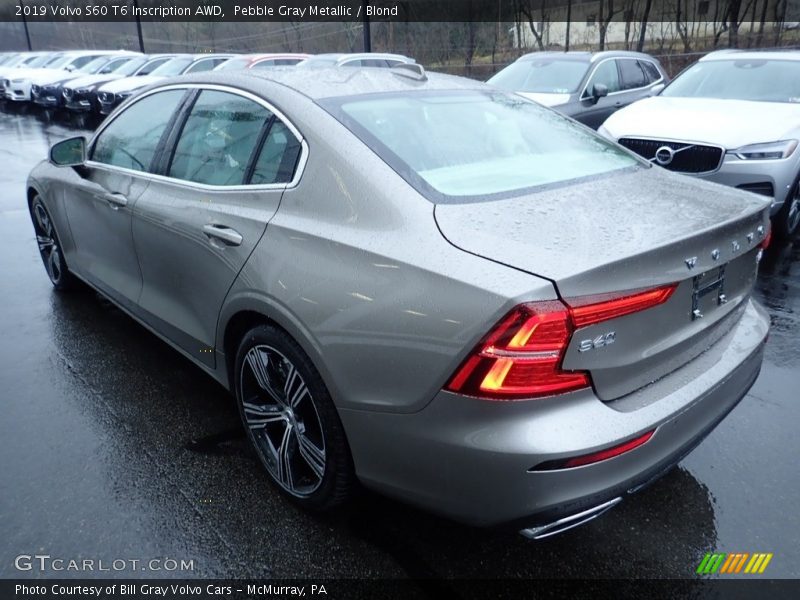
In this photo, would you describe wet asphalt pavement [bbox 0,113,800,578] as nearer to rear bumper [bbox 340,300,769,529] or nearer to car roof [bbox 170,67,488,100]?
rear bumper [bbox 340,300,769,529]

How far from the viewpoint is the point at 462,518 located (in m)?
1.98

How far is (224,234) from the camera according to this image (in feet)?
8.73

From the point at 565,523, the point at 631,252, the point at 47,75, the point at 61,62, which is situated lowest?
the point at 565,523

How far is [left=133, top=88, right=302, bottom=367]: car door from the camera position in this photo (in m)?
2.61

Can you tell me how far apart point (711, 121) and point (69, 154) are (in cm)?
524

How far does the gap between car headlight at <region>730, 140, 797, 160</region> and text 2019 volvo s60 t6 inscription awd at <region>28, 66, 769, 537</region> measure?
116 inches

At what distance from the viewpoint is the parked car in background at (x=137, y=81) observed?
15.5 m

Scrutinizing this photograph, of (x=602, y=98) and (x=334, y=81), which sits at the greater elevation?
(x=334, y=81)

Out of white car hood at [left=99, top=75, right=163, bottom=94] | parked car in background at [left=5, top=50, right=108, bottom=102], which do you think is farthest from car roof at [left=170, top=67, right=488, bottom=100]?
parked car in background at [left=5, top=50, right=108, bottom=102]

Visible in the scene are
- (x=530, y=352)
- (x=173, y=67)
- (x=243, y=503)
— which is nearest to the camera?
(x=530, y=352)

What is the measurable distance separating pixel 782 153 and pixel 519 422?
4787mm

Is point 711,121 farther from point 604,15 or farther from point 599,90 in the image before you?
point 604,15

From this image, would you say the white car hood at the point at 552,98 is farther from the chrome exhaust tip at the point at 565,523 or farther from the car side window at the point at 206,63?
the car side window at the point at 206,63

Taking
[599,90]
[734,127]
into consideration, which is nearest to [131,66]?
[599,90]
